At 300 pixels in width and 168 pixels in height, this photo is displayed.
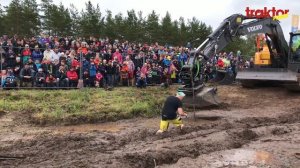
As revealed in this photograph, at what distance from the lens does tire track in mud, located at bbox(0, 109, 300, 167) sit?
26.7ft

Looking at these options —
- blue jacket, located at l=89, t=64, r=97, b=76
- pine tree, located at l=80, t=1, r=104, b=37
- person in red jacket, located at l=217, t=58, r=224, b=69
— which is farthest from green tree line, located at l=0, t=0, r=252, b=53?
blue jacket, located at l=89, t=64, r=97, b=76

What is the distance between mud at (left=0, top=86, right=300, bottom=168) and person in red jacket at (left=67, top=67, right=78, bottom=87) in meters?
5.51

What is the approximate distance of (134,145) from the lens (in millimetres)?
9820

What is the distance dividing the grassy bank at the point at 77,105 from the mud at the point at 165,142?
51 centimetres

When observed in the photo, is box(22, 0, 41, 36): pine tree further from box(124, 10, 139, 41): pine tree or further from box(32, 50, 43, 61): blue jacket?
box(32, 50, 43, 61): blue jacket

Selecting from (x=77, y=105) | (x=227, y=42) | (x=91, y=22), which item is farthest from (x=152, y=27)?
(x=77, y=105)

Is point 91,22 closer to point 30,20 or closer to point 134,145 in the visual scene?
point 30,20

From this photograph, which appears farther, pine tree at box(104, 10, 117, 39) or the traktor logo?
pine tree at box(104, 10, 117, 39)

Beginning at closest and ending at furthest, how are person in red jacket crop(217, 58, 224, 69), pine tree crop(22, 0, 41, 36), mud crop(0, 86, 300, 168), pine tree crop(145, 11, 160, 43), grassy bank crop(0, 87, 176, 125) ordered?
mud crop(0, 86, 300, 168)
grassy bank crop(0, 87, 176, 125)
person in red jacket crop(217, 58, 224, 69)
pine tree crop(22, 0, 41, 36)
pine tree crop(145, 11, 160, 43)

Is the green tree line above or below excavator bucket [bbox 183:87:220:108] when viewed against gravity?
above

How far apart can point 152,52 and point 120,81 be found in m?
3.44

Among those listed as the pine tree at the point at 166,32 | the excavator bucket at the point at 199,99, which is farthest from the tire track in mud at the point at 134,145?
the pine tree at the point at 166,32

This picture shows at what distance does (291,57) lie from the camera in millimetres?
18453

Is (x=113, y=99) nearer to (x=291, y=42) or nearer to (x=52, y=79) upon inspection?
(x=52, y=79)
